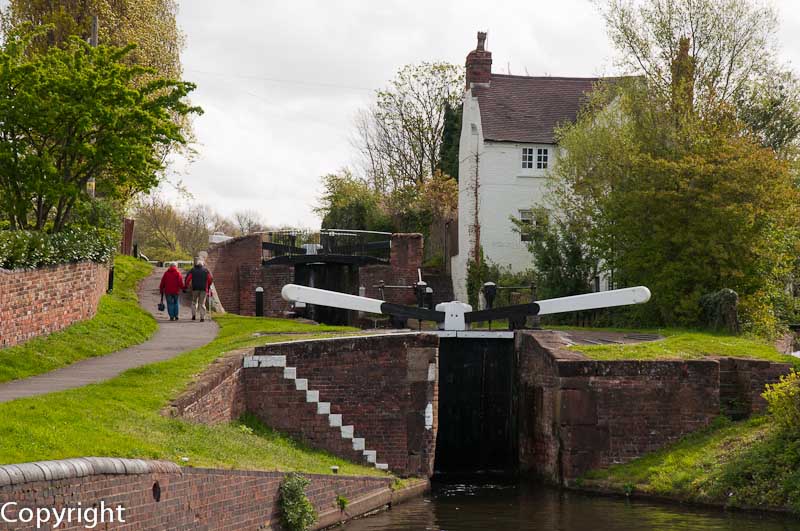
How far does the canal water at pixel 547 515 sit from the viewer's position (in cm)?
1729

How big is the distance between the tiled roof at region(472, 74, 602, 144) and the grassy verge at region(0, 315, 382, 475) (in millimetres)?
23116

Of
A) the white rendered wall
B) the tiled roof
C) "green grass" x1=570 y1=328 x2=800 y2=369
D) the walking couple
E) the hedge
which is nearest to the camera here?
the hedge

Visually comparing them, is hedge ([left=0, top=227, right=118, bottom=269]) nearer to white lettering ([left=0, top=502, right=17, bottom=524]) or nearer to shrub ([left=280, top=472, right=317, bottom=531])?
shrub ([left=280, top=472, right=317, bottom=531])

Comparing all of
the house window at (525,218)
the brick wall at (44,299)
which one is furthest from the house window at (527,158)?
the brick wall at (44,299)

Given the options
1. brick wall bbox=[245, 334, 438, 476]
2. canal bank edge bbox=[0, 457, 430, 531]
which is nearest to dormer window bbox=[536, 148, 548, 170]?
brick wall bbox=[245, 334, 438, 476]

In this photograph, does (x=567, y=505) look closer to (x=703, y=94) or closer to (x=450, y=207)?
(x=703, y=94)

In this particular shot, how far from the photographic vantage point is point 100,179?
28438 millimetres

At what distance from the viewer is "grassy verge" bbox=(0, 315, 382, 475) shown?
12016mm

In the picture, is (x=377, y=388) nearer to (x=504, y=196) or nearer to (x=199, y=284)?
(x=199, y=284)

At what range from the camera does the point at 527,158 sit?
43219 millimetres

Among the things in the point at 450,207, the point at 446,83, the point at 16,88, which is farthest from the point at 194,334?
the point at 446,83

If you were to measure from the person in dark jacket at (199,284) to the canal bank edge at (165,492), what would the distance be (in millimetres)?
13236

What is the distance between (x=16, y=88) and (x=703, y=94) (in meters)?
19.2

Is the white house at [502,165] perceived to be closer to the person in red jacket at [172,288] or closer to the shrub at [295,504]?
the person in red jacket at [172,288]
